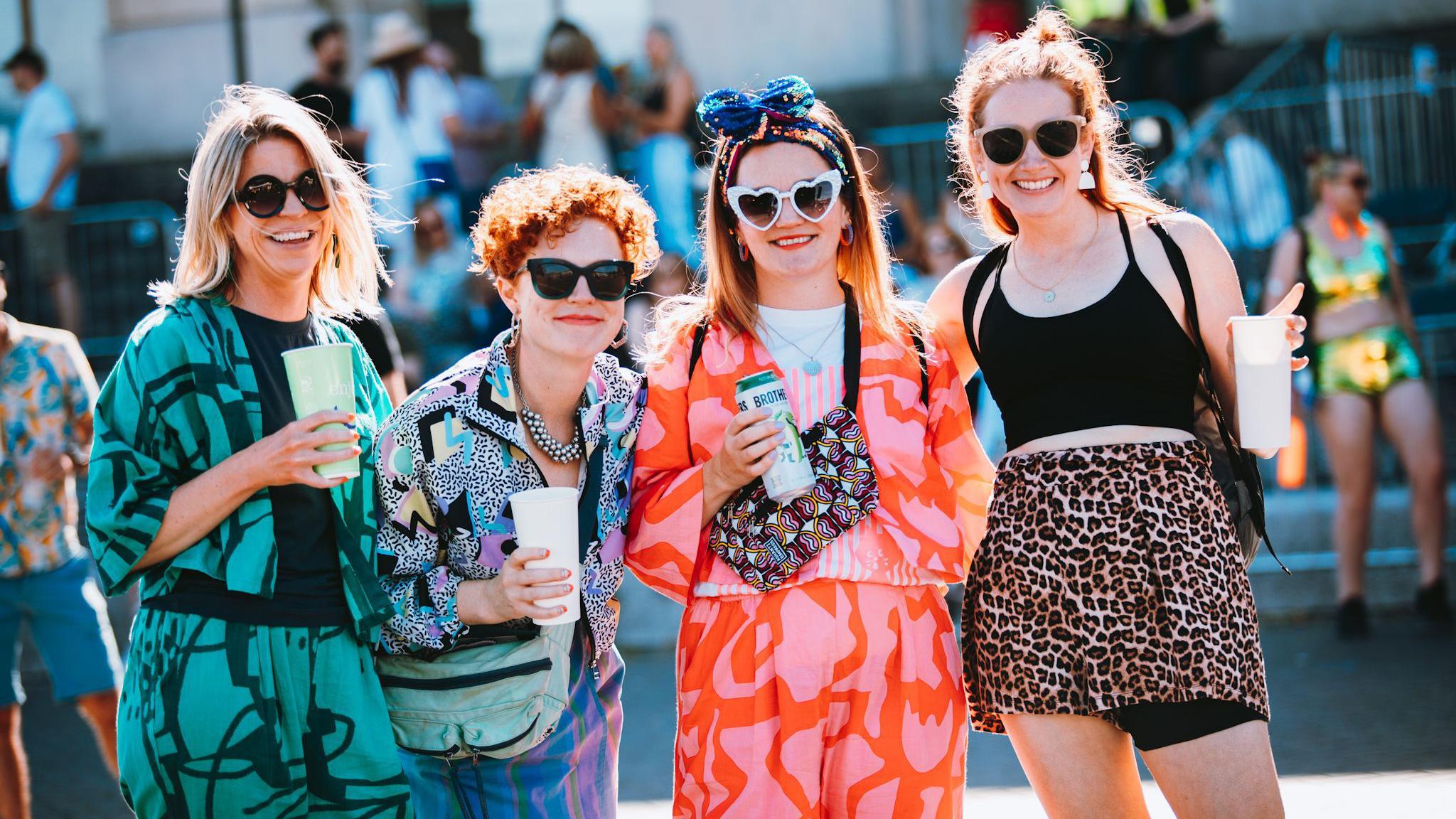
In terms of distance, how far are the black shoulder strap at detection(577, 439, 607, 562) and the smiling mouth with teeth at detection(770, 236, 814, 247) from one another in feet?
2.12

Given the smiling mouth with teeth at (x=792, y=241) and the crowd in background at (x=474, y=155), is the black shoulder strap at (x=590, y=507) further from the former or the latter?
the crowd in background at (x=474, y=155)

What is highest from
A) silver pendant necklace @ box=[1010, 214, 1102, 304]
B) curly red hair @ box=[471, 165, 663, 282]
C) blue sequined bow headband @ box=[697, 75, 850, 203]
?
blue sequined bow headband @ box=[697, 75, 850, 203]

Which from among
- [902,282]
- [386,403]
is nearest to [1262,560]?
[902,282]

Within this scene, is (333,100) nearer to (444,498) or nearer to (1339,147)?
(1339,147)

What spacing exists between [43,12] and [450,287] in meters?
8.16

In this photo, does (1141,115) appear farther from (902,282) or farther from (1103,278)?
(1103,278)

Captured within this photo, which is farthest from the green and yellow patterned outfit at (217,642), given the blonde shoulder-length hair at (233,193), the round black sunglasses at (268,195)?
the round black sunglasses at (268,195)

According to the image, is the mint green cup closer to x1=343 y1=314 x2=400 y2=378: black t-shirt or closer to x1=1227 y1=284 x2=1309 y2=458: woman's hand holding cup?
x1=343 y1=314 x2=400 y2=378: black t-shirt

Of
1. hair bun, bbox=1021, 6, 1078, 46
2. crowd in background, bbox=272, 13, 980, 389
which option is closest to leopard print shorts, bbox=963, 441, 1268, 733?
hair bun, bbox=1021, 6, 1078, 46

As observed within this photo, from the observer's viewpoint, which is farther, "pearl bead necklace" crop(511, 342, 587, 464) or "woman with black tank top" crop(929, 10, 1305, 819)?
"pearl bead necklace" crop(511, 342, 587, 464)

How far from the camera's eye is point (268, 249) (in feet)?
10.4

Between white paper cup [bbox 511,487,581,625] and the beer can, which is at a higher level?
the beer can

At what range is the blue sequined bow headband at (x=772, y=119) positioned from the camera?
3.45 metres

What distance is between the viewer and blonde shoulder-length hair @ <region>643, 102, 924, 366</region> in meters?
3.53
